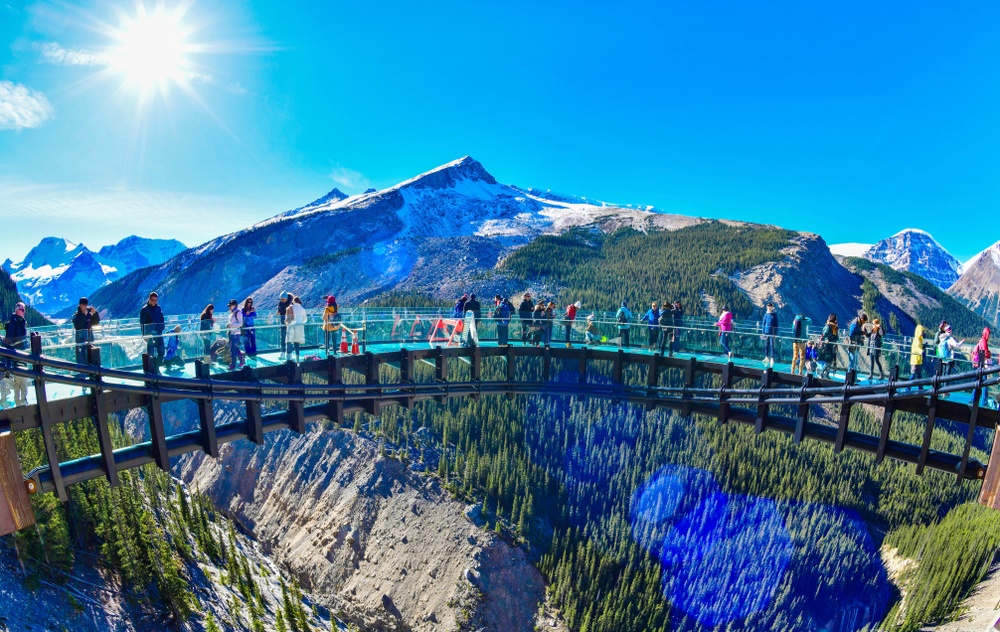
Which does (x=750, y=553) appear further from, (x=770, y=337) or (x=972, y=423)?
(x=972, y=423)

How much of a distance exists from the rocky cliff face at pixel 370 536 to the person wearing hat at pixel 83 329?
53.2 meters

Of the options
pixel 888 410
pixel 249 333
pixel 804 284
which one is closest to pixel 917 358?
pixel 888 410

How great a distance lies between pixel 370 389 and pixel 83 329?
26.8 ft

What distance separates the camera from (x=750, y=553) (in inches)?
3312

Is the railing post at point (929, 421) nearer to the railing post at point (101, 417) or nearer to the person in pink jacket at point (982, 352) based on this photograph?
the person in pink jacket at point (982, 352)

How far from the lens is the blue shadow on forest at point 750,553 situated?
7625 centimetres

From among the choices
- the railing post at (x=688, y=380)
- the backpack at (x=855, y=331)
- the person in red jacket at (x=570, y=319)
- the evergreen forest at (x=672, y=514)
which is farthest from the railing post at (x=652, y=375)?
the evergreen forest at (x=672, y=514)

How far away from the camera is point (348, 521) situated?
6812cm

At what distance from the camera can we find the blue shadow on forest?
250 feet

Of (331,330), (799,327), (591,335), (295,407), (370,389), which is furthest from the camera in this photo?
(591,335)

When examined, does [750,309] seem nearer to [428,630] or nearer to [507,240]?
[507,240]

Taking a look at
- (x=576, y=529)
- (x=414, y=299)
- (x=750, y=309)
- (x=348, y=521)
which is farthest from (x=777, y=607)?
(x=414, y=299)

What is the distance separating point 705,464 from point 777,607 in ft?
81.9

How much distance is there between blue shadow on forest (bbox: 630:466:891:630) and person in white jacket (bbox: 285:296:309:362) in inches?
2980
